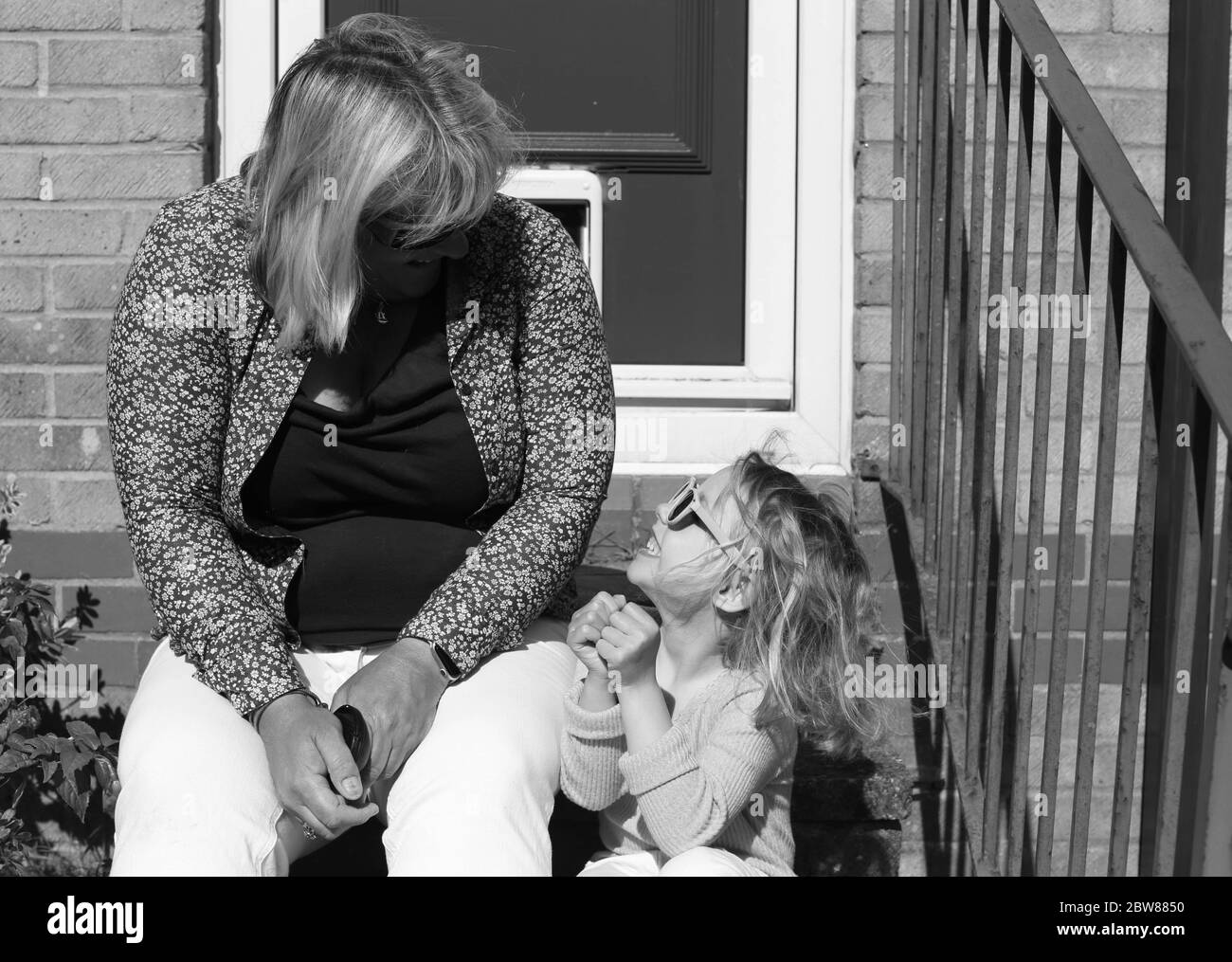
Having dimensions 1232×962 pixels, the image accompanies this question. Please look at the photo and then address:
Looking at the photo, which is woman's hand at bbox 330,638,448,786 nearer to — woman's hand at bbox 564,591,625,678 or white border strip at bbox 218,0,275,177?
woman's hand at bbox 564,591,625,678

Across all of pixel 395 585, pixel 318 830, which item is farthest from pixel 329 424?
pixel 318 830

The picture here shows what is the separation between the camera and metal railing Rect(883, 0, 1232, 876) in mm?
1840

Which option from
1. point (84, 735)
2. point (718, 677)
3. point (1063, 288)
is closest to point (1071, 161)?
point (1063, 288)

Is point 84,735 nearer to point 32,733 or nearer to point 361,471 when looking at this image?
point 32,733

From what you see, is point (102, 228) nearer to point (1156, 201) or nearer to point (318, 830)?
point (318, 830)

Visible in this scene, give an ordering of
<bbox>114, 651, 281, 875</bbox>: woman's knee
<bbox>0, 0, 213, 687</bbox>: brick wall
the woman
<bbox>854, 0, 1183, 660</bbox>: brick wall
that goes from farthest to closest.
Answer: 1. <bbox>854, 0, 1183, 660</bbox>: brick wall
2. <bbox>0, 0, 213, 687</bbox>: brick wall
3. the woman
4. <bbox>114, 651, 281, 875</bbox>: woman's knee

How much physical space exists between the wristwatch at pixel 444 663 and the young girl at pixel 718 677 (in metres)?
0.19

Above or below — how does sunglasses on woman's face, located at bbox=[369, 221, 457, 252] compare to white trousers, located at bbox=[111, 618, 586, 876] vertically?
above

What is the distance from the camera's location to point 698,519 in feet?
7.00

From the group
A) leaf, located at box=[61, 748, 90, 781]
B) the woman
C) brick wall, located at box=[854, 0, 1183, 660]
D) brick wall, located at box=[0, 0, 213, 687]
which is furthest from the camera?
brick wall, located at box=[854, 0, 1183, 660]

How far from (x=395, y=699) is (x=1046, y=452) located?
1.17 meters

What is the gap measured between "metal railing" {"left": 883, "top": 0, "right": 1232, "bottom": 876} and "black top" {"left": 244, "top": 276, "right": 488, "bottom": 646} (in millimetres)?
900

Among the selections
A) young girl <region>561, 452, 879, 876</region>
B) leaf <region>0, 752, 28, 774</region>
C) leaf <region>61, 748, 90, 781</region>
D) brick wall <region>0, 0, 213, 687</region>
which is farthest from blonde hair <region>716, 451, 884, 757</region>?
brick wall <region>0, 0, 213, 687</region>

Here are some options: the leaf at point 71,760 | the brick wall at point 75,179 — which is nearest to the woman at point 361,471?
the leaf at point 71,760
